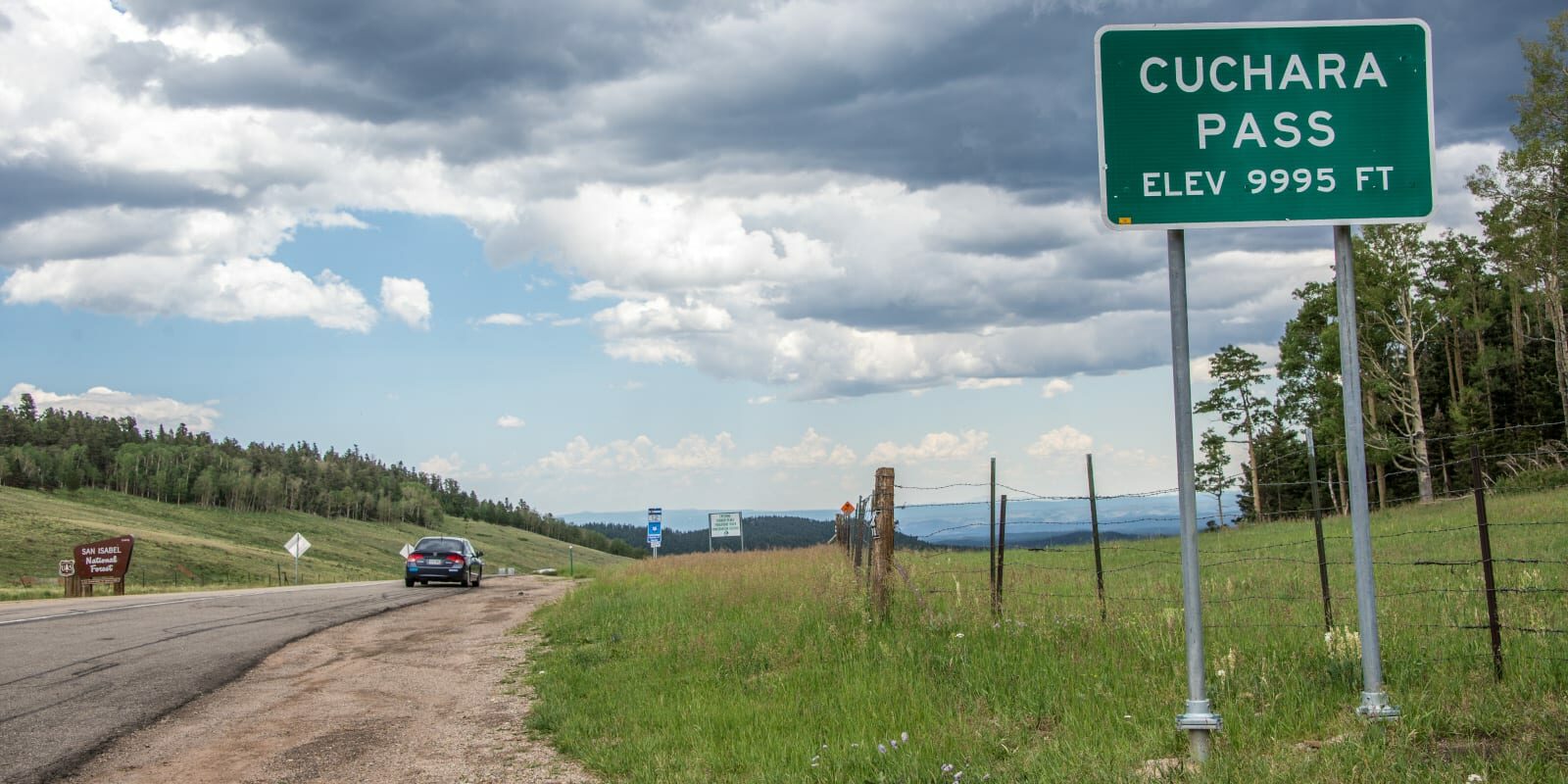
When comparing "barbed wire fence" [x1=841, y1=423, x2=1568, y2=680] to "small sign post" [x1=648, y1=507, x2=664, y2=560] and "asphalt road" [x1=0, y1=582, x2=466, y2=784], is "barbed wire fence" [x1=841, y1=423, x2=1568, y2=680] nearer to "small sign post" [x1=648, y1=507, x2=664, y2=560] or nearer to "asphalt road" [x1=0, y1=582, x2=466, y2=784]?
"asphalt road" [x1=0, y1=582, x2=466, y2=784]

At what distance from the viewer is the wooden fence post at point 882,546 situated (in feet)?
38.9

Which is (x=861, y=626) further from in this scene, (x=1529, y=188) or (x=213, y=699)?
(x=1529, y=188)

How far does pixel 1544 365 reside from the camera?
5984 centimetres

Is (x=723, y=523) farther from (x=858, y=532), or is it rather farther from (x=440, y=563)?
(x=858, y=532)

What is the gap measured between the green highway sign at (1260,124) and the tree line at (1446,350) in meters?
19.8

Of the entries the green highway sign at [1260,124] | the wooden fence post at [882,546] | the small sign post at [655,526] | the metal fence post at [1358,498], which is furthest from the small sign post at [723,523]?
the green highway sign at [1260,124]

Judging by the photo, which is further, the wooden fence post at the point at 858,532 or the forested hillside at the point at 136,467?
the forested hillside at the point at 136,467

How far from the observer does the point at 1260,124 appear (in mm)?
6062

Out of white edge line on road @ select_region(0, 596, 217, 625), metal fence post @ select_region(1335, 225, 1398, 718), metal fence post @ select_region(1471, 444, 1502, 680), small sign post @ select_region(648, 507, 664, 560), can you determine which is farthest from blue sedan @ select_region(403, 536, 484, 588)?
metal fence post @ select_region(1335, 225, 1398, 718)

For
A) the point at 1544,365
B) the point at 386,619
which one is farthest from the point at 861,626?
the point at 1544,365

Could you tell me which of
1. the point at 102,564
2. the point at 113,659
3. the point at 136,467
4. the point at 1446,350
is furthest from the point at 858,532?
the point at 136,467

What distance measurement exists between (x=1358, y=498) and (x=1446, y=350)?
63.7m

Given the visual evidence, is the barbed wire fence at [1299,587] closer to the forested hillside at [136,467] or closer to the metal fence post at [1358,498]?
the metal fence post at [1358,498]

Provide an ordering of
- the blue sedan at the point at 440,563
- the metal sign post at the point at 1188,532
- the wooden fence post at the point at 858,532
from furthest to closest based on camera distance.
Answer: the blue sedan at the point at 440,563 < the wooden fence post at the point at 858,532 < the metal sign post at the point at 1188,532
